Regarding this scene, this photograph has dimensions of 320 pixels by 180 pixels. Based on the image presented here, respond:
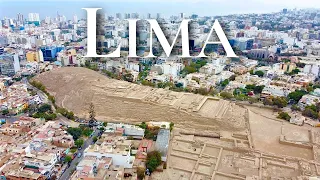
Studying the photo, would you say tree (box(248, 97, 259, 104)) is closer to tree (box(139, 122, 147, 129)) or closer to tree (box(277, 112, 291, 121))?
tree (box(277, 112, 291, 121))

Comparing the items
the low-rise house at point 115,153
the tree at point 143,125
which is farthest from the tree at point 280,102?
the low-rise house at point 115,153

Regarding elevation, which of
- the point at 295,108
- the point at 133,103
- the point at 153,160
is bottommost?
the point at 153,160

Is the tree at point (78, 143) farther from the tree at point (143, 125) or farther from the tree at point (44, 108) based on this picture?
the tree at point (44, 108)

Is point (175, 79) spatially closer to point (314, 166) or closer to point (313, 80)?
point (313, 80)

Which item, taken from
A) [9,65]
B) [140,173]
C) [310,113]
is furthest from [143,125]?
[9,65]

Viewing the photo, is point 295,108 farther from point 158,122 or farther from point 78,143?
point 78,143

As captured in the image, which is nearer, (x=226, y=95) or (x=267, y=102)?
(x=267, y=102)

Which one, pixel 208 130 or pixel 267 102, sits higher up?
pixel 267 102
